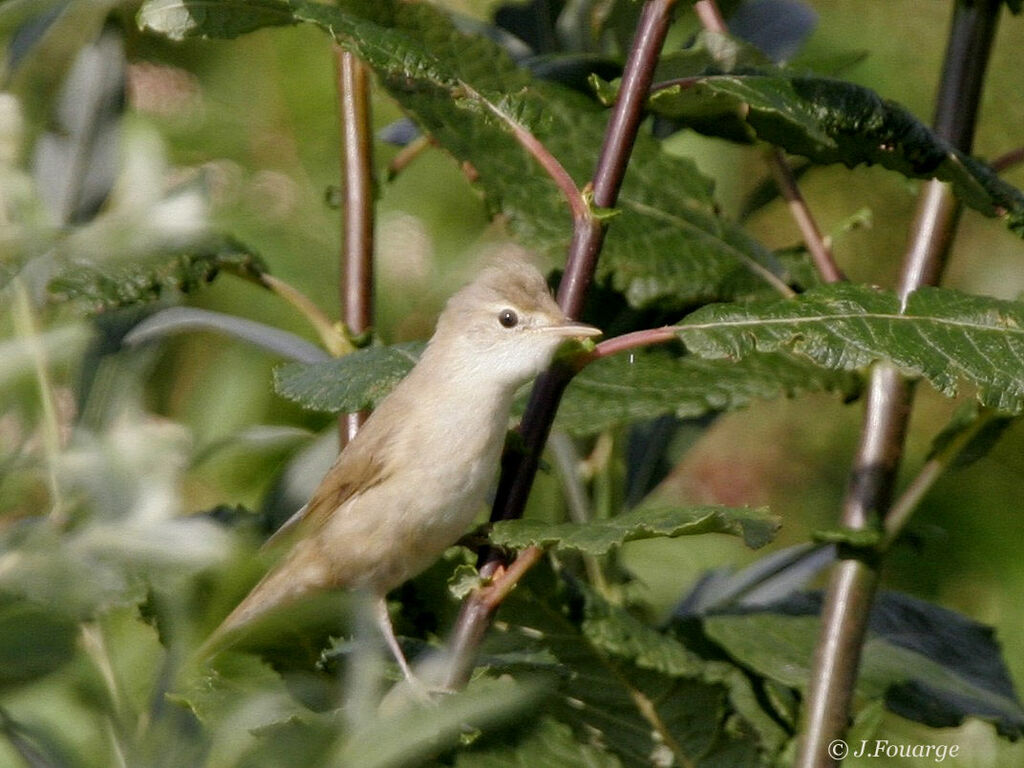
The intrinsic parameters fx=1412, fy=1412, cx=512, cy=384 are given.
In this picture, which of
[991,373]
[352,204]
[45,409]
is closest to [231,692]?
[45,409]

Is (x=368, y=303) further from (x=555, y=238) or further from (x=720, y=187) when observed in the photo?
(x=720, y=187)

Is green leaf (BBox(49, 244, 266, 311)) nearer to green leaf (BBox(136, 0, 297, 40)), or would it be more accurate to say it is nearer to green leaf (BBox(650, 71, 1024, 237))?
green leaf (BBox(136, 0, 297, 40))

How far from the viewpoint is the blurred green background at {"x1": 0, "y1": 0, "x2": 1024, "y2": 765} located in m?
2.83

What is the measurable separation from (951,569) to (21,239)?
301 centimetres

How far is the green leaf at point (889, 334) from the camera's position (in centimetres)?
120

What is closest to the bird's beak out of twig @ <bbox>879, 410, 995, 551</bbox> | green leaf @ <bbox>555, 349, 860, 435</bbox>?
green leaf @ <bbox>555, 349, 860, 435</bbox>

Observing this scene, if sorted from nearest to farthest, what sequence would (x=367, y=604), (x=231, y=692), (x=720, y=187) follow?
1. (x=367, y=604)
2. (x=231, y=692)
3. (x=720, y=187)

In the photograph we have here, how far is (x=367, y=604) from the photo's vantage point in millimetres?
477

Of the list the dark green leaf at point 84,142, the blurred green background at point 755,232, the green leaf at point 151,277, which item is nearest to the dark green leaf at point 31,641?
the green leaf at point 151,277

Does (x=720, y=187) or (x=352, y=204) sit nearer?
(x=352, y=204)

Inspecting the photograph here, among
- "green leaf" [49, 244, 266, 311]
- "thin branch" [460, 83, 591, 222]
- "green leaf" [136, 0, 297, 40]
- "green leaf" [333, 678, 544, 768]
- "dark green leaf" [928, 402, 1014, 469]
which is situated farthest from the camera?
"dark green leaf" [928, 402, 1014, 469]

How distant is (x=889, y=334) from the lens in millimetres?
1225

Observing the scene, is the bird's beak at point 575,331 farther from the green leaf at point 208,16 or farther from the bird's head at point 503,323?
the green leaf at point 208,16

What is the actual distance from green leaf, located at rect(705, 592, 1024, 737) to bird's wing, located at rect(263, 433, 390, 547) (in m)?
0.49
